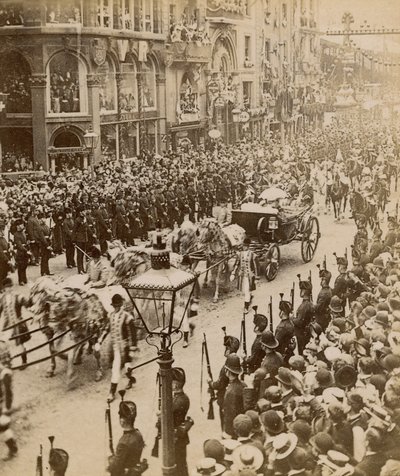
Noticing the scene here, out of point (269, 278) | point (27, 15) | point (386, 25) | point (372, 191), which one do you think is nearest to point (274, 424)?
point (386, 25)

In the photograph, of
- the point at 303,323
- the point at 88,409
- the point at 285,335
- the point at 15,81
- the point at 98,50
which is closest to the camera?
the point at 88,409

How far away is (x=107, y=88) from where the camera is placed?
12.1 meters

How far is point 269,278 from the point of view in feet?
39.1

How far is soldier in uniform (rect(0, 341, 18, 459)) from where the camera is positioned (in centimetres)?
652

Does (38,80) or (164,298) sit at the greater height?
(38,80)

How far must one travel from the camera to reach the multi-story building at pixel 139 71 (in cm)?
970

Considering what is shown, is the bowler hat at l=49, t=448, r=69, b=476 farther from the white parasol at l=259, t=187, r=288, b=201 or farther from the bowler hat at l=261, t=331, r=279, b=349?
the white parasol at l=259, t=187, r=288, b=201

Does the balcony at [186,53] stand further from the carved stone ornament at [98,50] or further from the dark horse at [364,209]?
the dark horse at [364,209]

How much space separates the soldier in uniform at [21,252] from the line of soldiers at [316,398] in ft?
11.9

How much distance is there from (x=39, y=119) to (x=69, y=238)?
249 centimetres

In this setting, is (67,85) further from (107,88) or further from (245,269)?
(245,269)

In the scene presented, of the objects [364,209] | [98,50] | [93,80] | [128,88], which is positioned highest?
[98,50]

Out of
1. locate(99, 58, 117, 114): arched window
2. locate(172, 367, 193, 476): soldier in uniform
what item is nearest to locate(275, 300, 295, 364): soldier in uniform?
locate(172, 367, 193, 476): soldier in uniform

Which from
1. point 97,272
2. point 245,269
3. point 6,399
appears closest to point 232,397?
point 6,399
